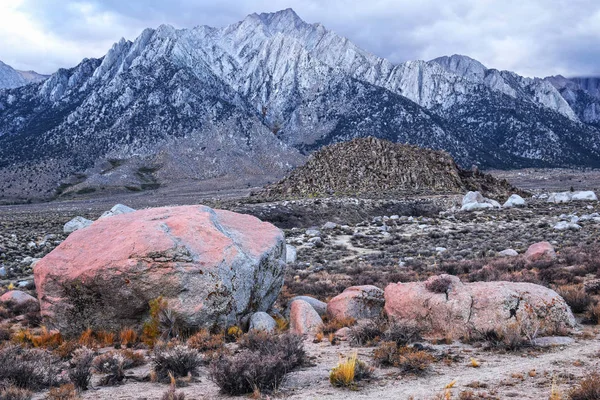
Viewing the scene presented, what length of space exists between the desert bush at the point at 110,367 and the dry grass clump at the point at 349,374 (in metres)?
3.17

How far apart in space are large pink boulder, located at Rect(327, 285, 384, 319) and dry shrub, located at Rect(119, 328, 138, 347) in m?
4.27

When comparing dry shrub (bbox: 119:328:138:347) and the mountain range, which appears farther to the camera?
the mountain range

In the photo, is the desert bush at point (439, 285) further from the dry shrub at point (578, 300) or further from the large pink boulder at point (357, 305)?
the dry shrub at point (578, 300)

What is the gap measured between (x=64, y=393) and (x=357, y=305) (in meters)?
6.24

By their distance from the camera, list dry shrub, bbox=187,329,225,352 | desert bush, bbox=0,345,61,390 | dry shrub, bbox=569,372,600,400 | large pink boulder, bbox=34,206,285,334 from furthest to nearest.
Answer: large pink boulder, bbox=34,206,285,334 → dry shrub, bbox=187,329,225,352 → desert bush, bbox=0,345,61,390 → dry shrub, bbox=569,372,600,400

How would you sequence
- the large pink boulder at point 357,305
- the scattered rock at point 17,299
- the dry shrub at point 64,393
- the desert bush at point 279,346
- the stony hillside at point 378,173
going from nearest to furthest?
the dry shrub at point 64,393 < the desert bush at point 279,346 < the large pink boulder at point 357,305 < the scattered rock at point 17,299 < the stony hillside at point 378,173

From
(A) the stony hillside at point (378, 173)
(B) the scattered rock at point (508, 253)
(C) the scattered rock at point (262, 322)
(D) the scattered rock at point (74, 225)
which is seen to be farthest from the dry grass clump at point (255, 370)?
(A) the stony hillside at point (378, 173)

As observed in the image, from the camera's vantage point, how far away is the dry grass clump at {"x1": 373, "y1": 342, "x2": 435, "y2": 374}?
671 cm

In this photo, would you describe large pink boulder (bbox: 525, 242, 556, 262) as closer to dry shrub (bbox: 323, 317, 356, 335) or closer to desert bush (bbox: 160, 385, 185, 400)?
dry shrub (bbox: 323, 317, 356, 335)

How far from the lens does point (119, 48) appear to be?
169 m

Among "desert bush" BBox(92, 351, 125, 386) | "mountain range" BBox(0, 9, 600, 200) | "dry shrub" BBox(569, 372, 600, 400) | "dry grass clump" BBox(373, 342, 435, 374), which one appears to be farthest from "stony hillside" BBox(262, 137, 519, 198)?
"mountain range" BBox(0, 9, 600, 200)

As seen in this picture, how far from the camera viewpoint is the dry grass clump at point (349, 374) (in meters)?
6.22

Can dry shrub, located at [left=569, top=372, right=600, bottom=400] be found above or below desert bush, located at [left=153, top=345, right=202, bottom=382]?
above

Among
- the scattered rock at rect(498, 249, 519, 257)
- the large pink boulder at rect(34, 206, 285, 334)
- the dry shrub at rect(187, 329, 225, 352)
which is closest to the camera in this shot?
the dry shrub at rect(187, 329, 225, 352)
